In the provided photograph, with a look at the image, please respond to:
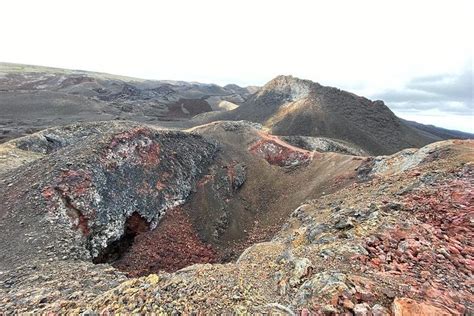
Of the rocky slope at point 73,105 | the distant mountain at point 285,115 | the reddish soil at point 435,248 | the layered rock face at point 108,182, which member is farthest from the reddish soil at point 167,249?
the rocky slope at point 73,105

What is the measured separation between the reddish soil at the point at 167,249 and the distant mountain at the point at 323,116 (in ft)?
135

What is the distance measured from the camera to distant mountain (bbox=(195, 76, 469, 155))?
201 ft

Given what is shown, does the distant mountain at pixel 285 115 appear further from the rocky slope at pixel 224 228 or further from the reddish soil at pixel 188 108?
the rocky slope at pixel 224 228

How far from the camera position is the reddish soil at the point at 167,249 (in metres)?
19.0

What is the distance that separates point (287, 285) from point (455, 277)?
452 cm

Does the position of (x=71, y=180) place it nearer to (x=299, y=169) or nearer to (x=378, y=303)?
(x=378, y=303)

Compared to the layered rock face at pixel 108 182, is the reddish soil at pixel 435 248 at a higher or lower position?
higher

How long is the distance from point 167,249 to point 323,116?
1968 inches

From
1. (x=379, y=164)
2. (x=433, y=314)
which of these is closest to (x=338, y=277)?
(x=433, y=314)

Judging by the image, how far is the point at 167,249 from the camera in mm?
20797

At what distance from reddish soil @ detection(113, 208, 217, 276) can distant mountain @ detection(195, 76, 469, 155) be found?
135 ft

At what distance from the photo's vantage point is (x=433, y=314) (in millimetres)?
7320

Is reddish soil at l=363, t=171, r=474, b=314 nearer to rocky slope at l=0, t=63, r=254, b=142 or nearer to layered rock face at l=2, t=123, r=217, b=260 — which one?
layered rock face at l=2, t=123, r=217, b=260

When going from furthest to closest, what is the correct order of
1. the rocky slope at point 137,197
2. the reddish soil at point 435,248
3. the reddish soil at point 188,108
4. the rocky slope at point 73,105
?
the reddish soil at point 188,108 → the rocky slope at point 73,105 → the rocky slope at point 137,197 → the reddish soil at point 435,248
